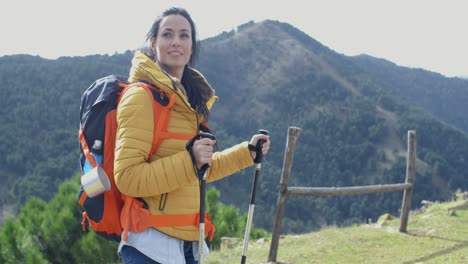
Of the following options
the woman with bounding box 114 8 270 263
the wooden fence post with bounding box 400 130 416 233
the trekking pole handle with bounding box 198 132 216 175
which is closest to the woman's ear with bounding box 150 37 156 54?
the woman with bounding box 114 8 270 263

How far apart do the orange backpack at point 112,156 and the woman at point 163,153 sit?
0.02 m

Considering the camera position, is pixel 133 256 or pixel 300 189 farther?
pixel 300 189

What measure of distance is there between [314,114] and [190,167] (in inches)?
2800

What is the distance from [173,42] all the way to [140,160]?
0.46 meters

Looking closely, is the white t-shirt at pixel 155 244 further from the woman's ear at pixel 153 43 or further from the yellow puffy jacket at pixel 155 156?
the woman's ear at pixel 153 43

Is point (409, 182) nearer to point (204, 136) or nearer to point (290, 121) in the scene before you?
point (204, 136)

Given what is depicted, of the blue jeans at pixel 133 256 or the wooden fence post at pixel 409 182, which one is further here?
the wooden fence post at pixel 409 182

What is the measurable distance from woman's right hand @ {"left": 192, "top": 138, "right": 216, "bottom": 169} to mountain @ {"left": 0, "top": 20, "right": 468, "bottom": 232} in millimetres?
35085

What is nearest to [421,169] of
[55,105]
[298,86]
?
[298,86]

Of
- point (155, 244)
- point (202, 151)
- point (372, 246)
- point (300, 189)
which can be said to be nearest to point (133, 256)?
point (155, 244)

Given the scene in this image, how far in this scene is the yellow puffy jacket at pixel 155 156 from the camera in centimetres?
140

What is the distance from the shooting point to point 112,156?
1496 millimetres

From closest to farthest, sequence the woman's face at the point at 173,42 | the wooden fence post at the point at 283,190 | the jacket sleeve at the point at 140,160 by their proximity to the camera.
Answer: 1. the jacket sleeve at the point at 140,160
2. the woman's face at the point at 173,42
3. the wooden fence post at the point at 283,190

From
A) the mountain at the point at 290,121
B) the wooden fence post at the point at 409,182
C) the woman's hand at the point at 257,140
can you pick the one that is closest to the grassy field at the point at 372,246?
the wooden fence post at the point at 409,182
